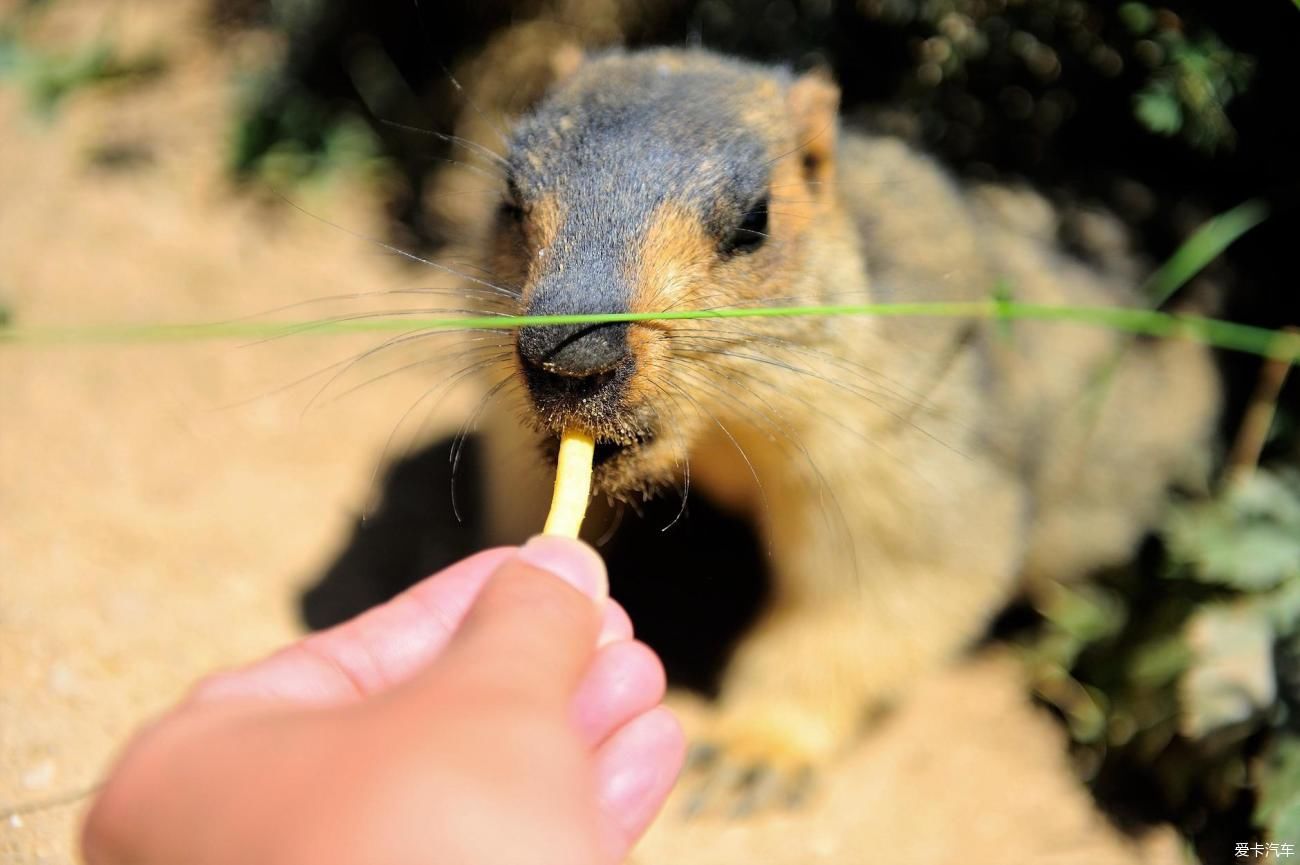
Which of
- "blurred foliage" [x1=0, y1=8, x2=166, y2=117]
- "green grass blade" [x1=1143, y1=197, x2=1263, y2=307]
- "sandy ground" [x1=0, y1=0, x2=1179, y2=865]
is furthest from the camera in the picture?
"blurred foliage" [x1=0, y1=8, x2=166, y2=117]

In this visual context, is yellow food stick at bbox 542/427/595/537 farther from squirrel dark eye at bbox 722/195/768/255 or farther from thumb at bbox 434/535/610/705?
squirrel dark eye at bbox 722/195/768/255

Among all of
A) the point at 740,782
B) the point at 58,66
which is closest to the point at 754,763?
the point at 740,782

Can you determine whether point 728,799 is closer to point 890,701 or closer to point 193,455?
point 890,701

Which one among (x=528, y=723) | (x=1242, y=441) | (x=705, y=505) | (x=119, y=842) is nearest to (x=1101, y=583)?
(x=1242, y=441)

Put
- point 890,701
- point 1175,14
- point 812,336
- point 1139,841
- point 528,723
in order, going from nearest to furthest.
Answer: point 528,723, point 812,336, point 1139,841, point 890,701, point 1175,14

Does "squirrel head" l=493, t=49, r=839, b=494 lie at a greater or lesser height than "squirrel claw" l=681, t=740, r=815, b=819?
greater

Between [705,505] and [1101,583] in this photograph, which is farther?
[1101,583]

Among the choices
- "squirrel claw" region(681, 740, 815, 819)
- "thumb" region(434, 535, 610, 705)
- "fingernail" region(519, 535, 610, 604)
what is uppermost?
"thumb" region(434, 535, 610, 705)

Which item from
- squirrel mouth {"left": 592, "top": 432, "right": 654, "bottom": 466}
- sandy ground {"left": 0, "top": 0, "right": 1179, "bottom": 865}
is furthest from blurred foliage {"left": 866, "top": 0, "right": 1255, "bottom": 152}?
squirrel mouth {"left": 592, "top": 432, "right": 654, "bottom": 466}

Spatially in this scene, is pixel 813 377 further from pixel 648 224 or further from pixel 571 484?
pixel 571 484
